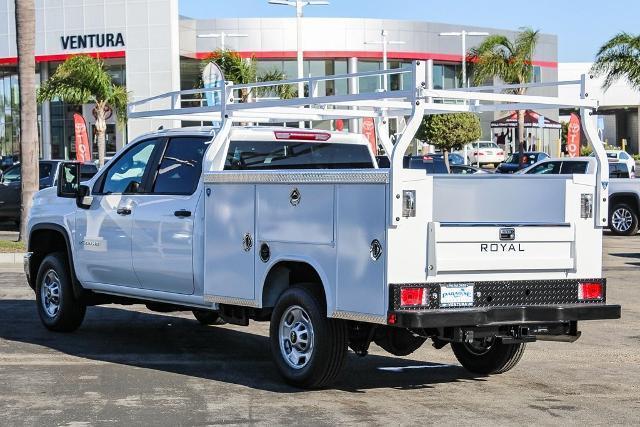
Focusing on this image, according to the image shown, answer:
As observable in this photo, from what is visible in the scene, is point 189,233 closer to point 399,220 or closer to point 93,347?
point 93,347

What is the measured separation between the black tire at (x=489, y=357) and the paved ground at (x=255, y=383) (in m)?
0.11

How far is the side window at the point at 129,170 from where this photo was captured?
440 inches

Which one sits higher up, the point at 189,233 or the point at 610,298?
the point at 189,233

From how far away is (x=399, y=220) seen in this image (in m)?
8.22

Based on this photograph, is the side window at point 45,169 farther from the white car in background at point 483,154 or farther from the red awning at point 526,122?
the white car in background at point 483,154

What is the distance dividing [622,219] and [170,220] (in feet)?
62.8

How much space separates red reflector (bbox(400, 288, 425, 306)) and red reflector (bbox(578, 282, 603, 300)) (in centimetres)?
143

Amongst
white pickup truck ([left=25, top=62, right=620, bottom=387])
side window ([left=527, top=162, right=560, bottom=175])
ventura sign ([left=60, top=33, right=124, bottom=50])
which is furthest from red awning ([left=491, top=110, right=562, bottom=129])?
white pickup truck ([left=25, top=62, right=620, bottom=387])

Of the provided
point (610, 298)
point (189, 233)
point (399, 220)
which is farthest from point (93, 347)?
point (610, 298)

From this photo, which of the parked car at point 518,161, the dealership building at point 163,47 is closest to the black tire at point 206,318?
the parked car at point 518,161

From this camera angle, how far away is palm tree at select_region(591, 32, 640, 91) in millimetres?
46781

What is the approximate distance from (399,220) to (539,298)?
1380mm

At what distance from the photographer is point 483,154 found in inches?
2872

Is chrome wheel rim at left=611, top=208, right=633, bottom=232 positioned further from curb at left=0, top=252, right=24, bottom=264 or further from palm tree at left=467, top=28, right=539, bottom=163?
palm tree at left=467, top=28, right=539, bottom=163
